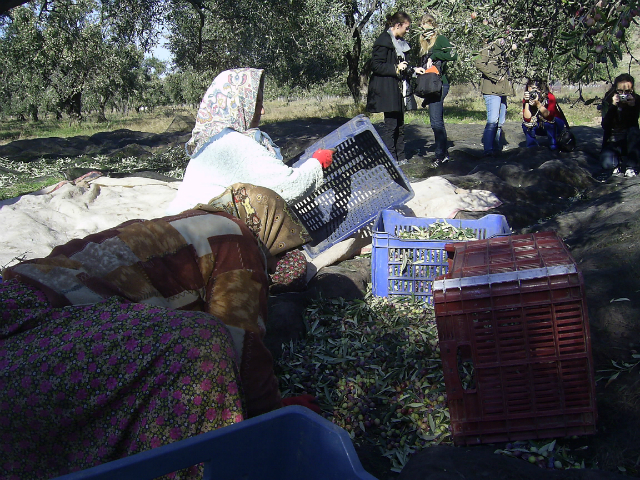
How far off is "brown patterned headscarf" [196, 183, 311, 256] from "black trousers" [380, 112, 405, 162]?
165 inches

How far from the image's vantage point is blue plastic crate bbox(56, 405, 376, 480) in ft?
3.51

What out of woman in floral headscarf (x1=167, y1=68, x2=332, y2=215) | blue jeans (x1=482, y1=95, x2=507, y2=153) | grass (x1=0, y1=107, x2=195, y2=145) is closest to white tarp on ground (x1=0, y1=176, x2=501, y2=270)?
woman in floral headscarf (x1=167, y1=68, x2=332, y2=215)

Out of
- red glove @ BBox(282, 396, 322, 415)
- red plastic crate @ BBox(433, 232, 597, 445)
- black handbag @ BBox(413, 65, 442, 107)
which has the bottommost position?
red glove @ BBox(282, 396, 322, 415)

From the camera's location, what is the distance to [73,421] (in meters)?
1.70

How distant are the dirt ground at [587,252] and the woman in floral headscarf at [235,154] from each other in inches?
62.7

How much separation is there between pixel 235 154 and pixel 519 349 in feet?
6.37

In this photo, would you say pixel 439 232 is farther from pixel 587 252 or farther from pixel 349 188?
pixel 349 188

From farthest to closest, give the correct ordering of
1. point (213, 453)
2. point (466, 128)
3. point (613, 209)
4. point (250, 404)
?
1. point (466, 128)
2. point (613, 209)
3. point (250, 404)
4. point (213, 453)

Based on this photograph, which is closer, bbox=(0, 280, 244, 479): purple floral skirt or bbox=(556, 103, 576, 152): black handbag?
bbox=(0, 280, 244, 479): purple floral skirt

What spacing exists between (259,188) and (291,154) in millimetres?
4819

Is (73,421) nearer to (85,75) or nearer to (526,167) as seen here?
(526,167)

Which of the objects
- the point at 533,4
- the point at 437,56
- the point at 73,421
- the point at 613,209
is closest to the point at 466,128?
the point at 437,56

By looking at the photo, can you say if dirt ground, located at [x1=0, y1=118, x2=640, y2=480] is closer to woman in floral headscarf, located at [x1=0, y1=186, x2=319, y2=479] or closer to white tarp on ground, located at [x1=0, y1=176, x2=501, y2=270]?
white tarp on ground, located at [x1=0, y1=176, x2=501, y2=270]

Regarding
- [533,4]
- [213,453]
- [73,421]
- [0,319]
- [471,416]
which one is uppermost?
[533,4]
